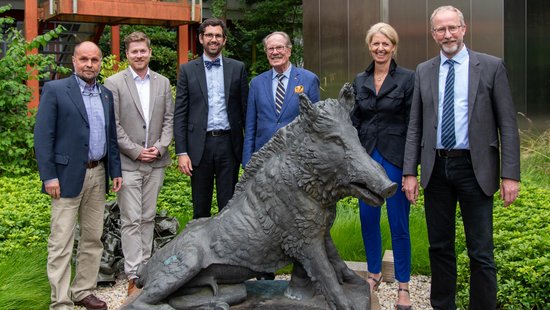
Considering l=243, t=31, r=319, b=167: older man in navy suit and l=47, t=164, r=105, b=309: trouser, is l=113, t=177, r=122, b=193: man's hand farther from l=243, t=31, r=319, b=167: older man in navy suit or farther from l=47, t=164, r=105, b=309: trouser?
l=243, t=31, r=319, b=167: older man in navy suit

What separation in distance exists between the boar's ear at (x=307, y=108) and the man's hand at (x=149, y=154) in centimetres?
223

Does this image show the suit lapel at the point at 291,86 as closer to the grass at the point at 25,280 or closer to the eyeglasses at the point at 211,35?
the eyeglasses at the point at 211,35

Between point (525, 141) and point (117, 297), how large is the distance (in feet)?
21.6

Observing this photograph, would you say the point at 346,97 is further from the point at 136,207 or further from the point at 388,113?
the point at 136,207

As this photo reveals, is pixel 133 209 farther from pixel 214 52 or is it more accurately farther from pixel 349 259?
pixel 349 259

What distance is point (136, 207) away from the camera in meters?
5.05

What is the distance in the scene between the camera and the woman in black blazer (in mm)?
4457

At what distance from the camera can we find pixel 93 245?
4875 mm

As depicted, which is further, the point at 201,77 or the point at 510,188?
the point at 201,77

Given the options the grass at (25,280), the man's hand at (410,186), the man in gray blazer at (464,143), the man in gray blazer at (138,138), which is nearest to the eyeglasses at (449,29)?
the man in gray blazer at (464,143)

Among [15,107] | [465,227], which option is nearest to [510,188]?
[465,227]

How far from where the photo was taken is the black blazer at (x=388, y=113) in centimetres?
446

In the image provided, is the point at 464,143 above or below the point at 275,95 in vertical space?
below

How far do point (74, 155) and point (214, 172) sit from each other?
1103 millimetres
